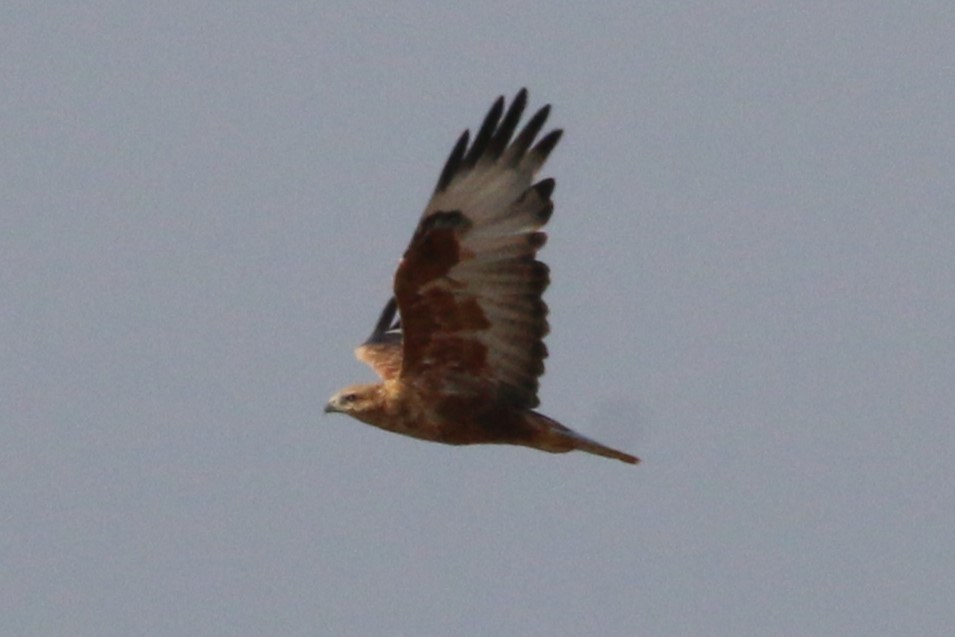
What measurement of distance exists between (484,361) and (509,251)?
75 cm

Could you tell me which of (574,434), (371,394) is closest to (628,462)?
(574,434)

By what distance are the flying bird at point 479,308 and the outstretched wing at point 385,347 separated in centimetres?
80

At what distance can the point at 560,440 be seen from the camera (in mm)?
18328

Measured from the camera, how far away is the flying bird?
17.9m

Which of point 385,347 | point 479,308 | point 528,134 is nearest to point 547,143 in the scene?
point 528,134

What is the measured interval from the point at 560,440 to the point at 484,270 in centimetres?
115

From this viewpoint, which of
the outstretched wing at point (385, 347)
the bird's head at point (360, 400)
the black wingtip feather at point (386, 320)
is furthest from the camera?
the black wingtip feather at point (386, 320)

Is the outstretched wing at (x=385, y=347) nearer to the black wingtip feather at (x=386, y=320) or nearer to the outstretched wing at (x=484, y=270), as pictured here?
the black wingtip feather at (x=386, y=320)

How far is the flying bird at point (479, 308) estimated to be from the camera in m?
17.9

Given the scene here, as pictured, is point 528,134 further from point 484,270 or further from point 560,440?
point 560,440

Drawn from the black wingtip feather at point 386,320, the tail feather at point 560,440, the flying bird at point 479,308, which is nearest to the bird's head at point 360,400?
the flying bird at point 479,308

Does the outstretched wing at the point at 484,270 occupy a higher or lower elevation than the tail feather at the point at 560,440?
higher

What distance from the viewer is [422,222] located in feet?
58.5

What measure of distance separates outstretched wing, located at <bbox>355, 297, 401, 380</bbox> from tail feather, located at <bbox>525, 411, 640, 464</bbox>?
1171 millimetres
